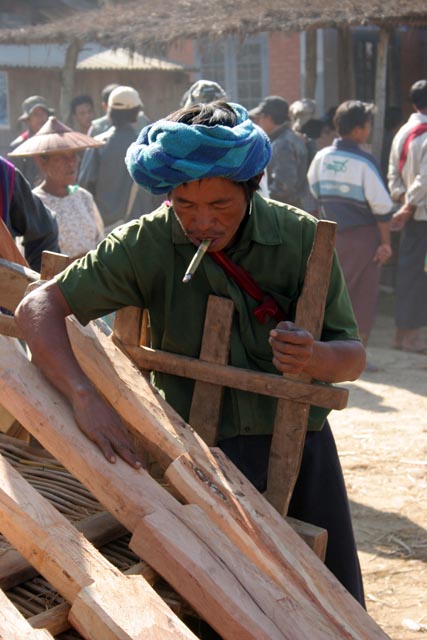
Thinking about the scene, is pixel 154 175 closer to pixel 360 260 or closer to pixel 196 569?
pixel 196 569

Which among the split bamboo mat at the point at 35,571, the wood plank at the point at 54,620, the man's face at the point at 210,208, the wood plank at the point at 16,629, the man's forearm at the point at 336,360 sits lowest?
the split bamboo mat at the point at 35,571

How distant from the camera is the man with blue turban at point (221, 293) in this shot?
2.19m

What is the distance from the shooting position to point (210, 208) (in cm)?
228

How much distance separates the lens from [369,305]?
7.91 m

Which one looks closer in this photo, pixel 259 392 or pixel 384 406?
pixel 259 392

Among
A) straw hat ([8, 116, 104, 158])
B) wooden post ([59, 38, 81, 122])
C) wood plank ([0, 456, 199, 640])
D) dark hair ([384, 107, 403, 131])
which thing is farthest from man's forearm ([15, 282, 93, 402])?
wooden post ([59, 38, 81, 122])

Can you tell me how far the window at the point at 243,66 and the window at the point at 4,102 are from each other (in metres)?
3.46

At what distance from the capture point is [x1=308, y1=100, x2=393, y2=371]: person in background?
24.5 ft

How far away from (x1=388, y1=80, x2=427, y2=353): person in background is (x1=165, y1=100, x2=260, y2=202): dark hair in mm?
5790

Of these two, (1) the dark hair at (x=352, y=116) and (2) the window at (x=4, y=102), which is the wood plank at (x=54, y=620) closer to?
(1) the dark hair at (x=352, y=116)

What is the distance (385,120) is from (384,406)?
18.6 ft

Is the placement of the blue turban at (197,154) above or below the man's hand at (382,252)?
above

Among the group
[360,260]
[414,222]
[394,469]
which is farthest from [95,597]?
[414,222]

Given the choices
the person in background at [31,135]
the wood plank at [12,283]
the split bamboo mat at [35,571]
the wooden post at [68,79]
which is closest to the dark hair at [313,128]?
the person in background at [31,135]
